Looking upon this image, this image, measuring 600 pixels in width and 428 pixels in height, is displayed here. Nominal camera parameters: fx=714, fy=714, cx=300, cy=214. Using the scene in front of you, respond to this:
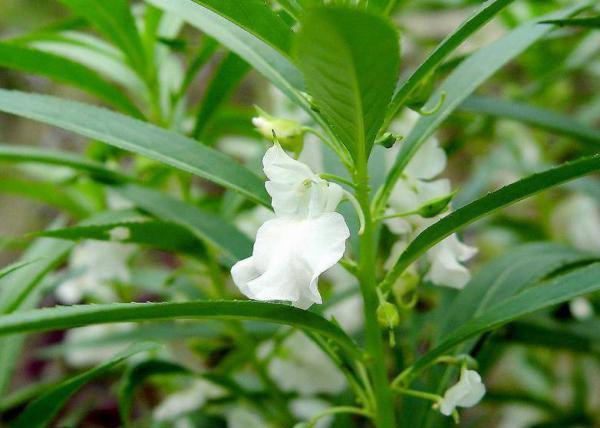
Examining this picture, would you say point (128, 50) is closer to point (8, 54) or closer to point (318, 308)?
point (8, 54)

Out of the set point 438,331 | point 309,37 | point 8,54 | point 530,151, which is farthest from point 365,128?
point 530,151

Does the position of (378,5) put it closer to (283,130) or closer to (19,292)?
(283,130)

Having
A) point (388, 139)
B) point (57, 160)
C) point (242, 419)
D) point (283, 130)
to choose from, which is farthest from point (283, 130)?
point (242, 419)

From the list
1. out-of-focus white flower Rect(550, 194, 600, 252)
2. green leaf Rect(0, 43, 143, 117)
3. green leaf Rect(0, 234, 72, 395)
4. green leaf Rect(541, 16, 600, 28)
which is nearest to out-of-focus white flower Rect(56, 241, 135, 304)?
green leaf Rect(0, 234, 72, 395)

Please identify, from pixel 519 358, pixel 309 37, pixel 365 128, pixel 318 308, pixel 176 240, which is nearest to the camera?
pixel 309 37

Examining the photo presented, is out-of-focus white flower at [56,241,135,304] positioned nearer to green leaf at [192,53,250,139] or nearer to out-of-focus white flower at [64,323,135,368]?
out-of-focus white flower at [64,323,135,368]

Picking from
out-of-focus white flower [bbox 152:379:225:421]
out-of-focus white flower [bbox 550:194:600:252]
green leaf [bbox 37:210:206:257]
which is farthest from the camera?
out-of-focus white flower [bbox 550:194:600:252]
